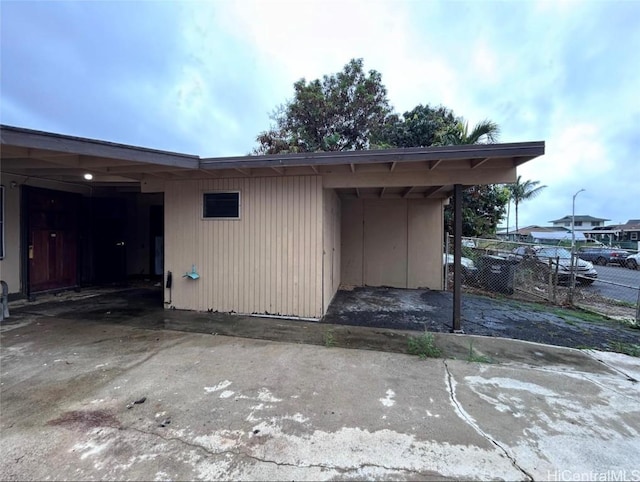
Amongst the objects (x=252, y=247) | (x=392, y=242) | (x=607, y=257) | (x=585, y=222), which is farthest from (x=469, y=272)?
(x=585, y=222)

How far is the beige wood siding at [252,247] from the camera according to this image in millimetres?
5055

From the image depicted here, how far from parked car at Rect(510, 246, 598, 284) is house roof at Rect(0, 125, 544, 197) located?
3.71 metres

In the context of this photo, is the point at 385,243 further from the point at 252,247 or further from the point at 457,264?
the point at 252,247

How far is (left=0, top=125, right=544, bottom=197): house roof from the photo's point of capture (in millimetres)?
3693

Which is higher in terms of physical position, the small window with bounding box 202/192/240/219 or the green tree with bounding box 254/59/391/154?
the green tree with bounding box 254/59/391/154

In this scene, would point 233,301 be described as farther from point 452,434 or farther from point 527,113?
point 527,113

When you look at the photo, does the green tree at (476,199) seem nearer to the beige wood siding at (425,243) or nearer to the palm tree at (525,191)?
the beige wood siding at (425,243)

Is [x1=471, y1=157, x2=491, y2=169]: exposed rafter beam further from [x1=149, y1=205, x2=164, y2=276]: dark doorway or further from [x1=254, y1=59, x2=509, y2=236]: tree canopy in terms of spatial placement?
[x1=254, y1=59, x2=509, y2=236]: tree canopy

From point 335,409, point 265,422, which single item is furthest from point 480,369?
point 265,422

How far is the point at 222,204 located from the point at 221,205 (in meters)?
0.03

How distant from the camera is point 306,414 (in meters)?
2.39

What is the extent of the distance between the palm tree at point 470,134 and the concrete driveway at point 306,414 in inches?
329

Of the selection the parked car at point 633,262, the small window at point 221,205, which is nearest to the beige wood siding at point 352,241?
the small window at point 221,205

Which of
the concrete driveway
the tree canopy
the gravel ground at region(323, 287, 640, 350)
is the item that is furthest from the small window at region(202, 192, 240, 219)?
the tree canopy
